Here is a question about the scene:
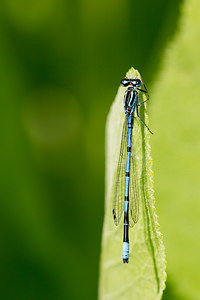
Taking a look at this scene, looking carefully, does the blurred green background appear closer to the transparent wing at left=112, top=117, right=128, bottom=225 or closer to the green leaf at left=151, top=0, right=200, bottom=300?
the green leaf at left=151, top=0, right=200, bottom=300

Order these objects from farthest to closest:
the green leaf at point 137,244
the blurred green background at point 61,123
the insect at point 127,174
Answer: the blurred green background at point 61,123
the insect at point 127,174
the green leaf at point 137,244

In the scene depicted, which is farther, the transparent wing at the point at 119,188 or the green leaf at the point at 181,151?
the green leaf at the point at 181,151

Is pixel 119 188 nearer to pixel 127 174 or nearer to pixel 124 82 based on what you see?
pixel 127 174

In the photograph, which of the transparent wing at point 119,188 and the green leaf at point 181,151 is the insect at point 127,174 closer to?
the transparent wing at point 119,188

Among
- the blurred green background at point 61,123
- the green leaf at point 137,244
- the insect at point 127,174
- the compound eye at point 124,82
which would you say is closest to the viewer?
the green leaf at point 137,244

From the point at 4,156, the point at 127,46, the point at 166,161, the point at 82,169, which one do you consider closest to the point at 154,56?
the point at 127,46

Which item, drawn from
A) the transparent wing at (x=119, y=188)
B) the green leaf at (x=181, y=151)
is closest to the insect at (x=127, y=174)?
the transparent wing at (x=119, y=188)

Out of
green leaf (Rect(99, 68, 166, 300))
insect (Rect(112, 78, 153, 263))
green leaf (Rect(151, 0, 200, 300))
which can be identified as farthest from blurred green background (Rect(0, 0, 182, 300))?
green leaf (Rect(99, 68, 166, 300))

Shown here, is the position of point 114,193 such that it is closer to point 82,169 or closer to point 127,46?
point 82,169
